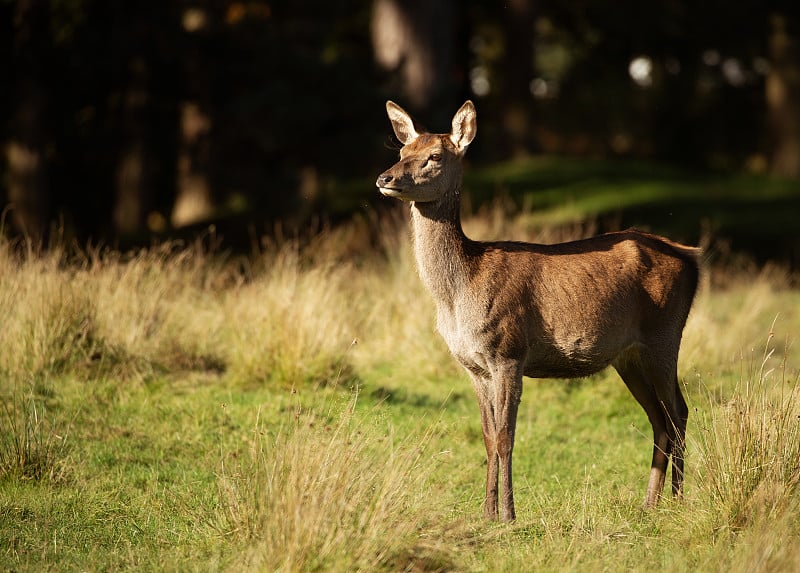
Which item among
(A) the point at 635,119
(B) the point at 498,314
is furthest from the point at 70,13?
(A) the point at 635,119

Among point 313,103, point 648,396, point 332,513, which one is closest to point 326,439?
point 332,513

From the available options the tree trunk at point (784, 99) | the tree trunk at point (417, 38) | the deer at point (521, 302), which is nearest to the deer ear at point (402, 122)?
the deer at point (521, 302)

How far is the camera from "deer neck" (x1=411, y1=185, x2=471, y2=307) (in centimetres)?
642

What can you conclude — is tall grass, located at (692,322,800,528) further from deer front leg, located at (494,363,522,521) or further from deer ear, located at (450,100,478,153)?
deer ear, located at (450,100,478,153)

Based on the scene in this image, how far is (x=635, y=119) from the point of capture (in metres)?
35.5

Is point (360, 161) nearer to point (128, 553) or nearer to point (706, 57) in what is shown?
point (128, 553)

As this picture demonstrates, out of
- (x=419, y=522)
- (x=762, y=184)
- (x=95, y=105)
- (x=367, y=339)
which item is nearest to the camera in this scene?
(x=419, y=522)

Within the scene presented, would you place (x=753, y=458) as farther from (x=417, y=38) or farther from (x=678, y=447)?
(x=417, y=38)

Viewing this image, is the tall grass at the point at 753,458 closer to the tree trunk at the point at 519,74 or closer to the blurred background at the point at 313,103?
the blurred background at the point at 313,103

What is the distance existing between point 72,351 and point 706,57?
2396 cm

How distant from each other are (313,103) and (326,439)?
31.9 ft

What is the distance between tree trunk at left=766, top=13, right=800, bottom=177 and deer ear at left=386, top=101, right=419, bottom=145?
19264mm

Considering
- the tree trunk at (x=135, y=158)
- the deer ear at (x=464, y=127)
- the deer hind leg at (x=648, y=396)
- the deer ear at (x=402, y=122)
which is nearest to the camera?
the deer ear at (x=464, y=127)

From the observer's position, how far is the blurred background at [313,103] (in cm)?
1541
